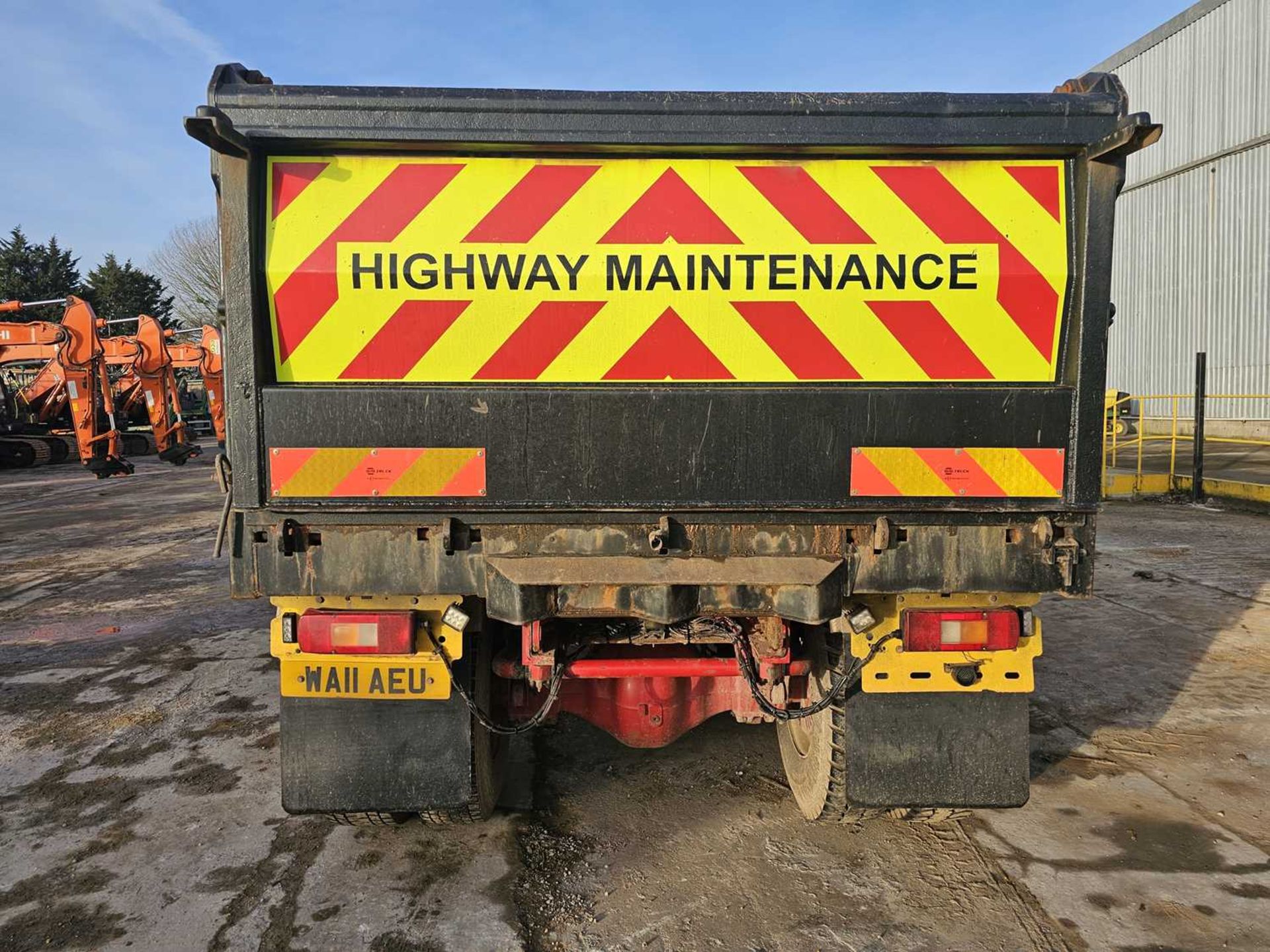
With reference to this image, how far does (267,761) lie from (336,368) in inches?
95.2

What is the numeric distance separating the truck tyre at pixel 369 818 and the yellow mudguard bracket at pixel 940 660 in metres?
1.82

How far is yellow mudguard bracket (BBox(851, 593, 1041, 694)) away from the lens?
2648 mm

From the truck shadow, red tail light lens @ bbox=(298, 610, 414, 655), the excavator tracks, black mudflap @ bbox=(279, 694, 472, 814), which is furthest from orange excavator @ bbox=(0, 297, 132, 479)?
the truck shadow

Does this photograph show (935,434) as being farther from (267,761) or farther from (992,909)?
(267,761)

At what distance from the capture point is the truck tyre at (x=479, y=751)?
2826 mm

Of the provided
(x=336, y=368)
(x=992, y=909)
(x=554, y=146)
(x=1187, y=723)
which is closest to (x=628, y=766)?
(x=992, y=909)

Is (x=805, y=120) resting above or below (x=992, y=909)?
above

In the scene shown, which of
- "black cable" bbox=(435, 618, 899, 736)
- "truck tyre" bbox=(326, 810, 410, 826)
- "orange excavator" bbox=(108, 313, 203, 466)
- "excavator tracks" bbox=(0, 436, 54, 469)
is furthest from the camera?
"excavator tracks" bbox=(0, 436, 54, 469)

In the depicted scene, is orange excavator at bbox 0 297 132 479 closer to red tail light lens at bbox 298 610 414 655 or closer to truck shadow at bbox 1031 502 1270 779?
red tail light lens at bbox 298 610 414 655

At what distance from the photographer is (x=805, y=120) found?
2361mm

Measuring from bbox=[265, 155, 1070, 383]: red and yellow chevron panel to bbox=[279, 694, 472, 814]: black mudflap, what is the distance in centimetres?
116

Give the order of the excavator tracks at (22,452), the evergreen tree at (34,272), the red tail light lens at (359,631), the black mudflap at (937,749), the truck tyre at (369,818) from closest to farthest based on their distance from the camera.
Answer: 1. the red tail light lens at (359,631)
2. the black mudflap at (937,749)
3. the truck tyre at (369,818)
4. the excavator tracks at (22,452)
5. the evergreen tree at (34,272)

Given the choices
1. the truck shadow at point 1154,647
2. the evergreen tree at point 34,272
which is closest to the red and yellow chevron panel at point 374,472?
the truck shadow at point 1154,647

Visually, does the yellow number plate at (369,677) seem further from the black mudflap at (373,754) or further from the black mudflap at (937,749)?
the black mudflap at (937,749)
